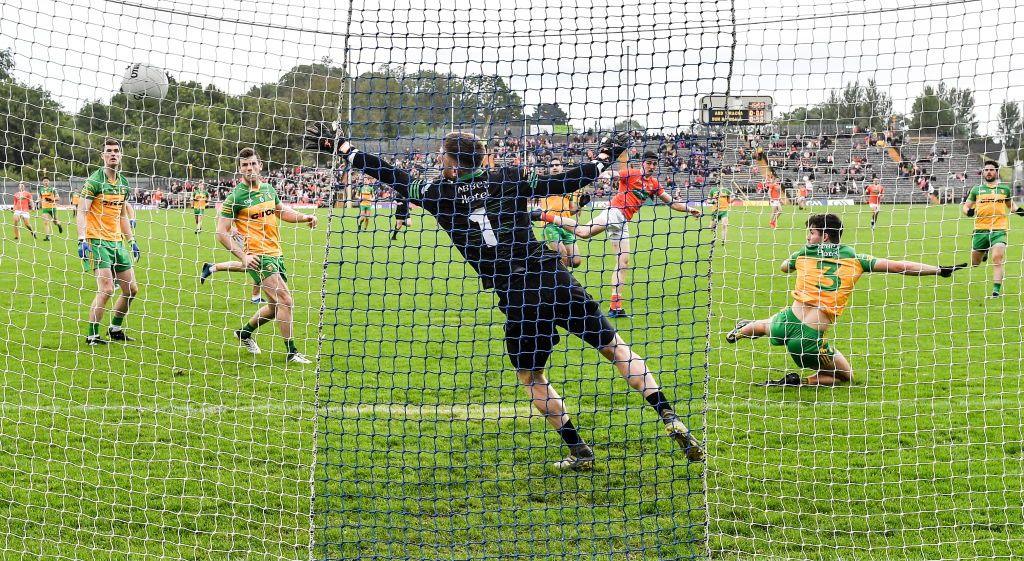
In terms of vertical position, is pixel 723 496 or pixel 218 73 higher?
pixel 218 73

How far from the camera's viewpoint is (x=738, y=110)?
5.34 metres

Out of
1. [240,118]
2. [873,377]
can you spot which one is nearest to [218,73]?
[240,118]

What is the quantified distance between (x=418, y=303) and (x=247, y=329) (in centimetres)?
379

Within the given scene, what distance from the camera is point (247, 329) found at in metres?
8.39


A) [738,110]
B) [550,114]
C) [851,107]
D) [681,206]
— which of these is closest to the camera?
[550,114]

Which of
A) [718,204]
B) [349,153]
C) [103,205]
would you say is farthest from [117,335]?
[718,204]

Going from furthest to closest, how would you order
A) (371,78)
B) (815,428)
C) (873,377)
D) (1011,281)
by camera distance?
(1011,281) < (873,377) < (815,428) < (371,78)

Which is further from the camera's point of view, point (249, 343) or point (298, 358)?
point (249, 343)

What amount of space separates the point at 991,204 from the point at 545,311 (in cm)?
904

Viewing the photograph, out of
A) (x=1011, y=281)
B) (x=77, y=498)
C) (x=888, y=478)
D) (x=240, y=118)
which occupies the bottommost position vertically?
(x=77, y=498)

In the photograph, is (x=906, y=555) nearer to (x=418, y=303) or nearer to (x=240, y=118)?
(x=240, y=118)

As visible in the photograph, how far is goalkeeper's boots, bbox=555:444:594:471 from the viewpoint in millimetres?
5168

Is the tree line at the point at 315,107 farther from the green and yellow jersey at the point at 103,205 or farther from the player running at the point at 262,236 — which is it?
the green and yellow jersey at the point at 103,205

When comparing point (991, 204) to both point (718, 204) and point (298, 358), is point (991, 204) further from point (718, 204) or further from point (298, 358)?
point (298, 358)
